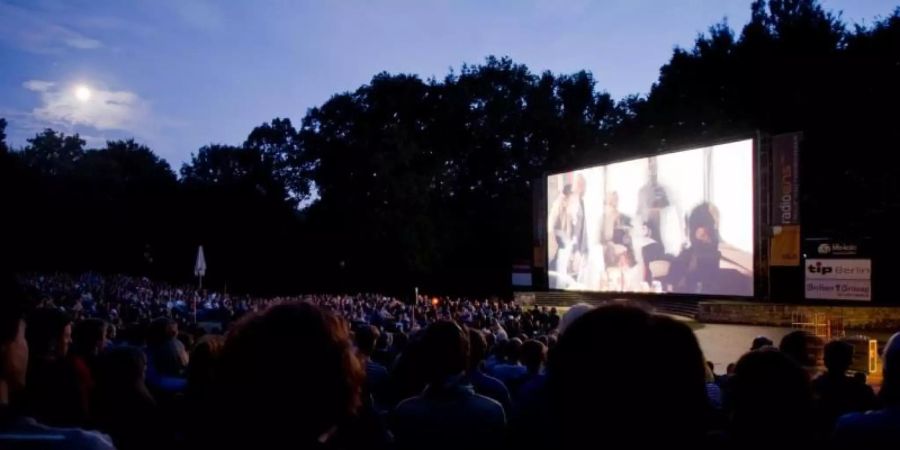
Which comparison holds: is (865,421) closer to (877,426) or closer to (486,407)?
(877,426)

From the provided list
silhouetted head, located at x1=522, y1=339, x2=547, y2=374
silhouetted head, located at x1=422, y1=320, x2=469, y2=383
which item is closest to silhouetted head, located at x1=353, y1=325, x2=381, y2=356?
silhouetted head, located at x1=522, y1=339, x2=547, y2=374

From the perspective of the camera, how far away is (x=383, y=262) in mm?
43312

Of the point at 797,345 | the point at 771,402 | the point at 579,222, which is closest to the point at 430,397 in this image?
the point at 771,402

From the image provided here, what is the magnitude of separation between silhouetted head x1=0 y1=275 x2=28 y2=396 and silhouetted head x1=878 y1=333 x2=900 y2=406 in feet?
9.47

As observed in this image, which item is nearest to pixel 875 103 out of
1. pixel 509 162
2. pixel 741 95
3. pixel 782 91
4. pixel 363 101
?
pixel 782 91

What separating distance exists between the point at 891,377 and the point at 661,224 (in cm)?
1675

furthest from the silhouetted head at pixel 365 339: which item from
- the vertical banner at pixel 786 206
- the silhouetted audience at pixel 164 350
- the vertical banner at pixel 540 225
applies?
the vertical banner at pixel 540 225

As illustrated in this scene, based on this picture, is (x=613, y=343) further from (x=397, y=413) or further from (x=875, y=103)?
(x=875, y=103)

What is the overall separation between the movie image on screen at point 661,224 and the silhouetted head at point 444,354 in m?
14.9

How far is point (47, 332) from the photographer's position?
4.09 m

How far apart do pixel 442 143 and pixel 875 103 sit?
23834 millimetres

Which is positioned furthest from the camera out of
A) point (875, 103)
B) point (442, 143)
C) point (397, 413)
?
point (442, 143)

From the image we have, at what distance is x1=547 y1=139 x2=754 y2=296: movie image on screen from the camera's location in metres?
17.1

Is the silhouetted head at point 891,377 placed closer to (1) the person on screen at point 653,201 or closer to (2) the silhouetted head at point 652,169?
(1) the person on screen at point 653,201
